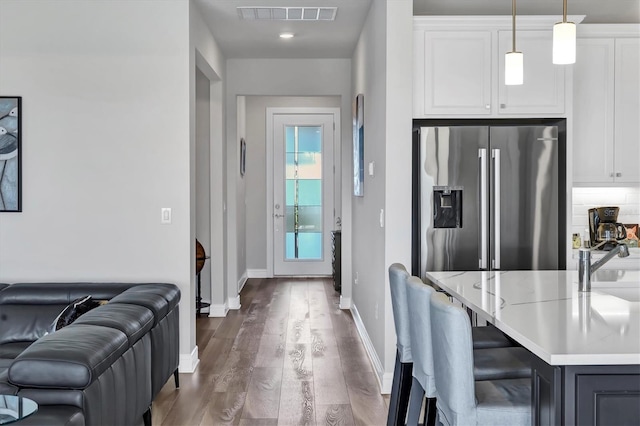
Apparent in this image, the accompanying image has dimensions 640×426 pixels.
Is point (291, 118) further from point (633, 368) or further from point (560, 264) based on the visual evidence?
point (633, 368)

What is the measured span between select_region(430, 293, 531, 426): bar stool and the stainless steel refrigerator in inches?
73.5

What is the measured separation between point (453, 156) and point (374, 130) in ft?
2.33

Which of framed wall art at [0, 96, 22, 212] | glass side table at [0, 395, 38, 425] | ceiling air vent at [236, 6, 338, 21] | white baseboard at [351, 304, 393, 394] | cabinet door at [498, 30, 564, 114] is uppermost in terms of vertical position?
ceiling air vent at [236, 6, 338, 21]

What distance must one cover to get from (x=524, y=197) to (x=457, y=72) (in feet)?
3.09

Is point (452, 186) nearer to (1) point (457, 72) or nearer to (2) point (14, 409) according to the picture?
(1) point (457, 72)

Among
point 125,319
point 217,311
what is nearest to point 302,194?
point 217,311

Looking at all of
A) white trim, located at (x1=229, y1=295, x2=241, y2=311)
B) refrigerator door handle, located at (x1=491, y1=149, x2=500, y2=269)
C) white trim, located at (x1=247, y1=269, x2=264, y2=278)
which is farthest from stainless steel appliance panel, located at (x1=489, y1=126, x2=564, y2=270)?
white trim, located at (x1=247, y1=269, x2=264, y2=278)

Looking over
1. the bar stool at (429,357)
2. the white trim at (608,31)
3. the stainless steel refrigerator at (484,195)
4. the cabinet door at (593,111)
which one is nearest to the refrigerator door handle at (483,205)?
the stainless steel refrigerator at (484,195)

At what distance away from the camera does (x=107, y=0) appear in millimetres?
3873

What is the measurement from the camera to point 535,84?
384 centimetres

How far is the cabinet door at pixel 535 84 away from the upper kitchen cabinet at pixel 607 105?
33cm

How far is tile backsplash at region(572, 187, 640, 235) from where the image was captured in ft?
14.6

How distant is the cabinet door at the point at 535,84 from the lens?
3811mm

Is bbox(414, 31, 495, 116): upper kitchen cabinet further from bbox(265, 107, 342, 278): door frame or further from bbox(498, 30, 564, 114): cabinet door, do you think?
bbox(265, 107, 342, 278): door frame
